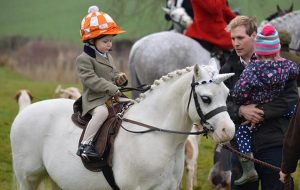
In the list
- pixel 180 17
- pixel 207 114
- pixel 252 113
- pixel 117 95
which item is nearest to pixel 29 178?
pixel 117 95

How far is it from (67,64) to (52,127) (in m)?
14.1

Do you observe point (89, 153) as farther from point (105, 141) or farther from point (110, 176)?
point (110, 176)

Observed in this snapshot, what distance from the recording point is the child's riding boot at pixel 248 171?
5.13 meters

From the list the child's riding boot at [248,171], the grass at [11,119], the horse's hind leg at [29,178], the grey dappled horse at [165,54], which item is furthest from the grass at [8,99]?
the child's riding boot at [248,171]

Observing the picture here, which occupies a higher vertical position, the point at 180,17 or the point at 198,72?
the point at 198,72

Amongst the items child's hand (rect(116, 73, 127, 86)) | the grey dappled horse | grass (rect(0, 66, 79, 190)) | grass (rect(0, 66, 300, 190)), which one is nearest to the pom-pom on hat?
child's hand (rect(116, 73, 127, 86))

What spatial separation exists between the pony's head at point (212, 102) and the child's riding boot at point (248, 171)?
1.56ft

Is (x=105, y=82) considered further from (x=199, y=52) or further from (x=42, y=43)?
(x=42, y=43)

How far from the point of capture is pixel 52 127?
5.89 metres

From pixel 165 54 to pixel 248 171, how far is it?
427 cm

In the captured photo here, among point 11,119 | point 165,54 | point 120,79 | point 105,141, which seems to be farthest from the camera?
point 11,119

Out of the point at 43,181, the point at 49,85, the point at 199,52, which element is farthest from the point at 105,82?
the point at 49,85

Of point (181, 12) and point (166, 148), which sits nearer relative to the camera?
point (166, 148)

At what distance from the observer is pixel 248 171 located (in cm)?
516
